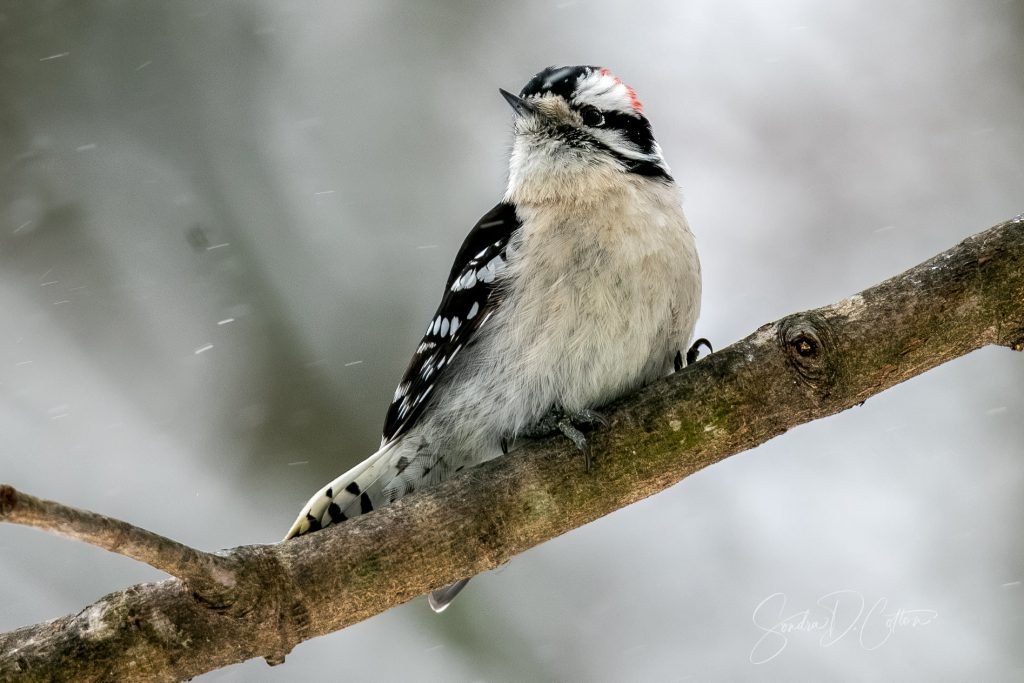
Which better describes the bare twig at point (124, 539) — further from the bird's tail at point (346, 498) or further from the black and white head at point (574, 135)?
the black and white head at point (574, 135)

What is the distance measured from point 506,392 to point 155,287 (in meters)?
3.15

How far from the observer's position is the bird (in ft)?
11.2

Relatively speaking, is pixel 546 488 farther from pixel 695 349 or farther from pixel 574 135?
pixel 574 135

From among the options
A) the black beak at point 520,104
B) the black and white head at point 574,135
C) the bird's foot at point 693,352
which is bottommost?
the bird's foot at point 693,352

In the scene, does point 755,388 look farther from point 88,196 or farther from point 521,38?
point 88,196

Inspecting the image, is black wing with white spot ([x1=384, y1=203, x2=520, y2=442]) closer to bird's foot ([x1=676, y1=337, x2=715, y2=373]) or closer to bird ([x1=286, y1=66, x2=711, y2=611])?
bird ([x1=286, y1=66, x2=711, y2=611])

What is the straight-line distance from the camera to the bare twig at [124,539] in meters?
2.00

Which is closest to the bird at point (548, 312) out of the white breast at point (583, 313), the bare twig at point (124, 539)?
the white breast at point (583, 313)

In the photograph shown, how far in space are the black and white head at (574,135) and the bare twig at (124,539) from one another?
2006 mm

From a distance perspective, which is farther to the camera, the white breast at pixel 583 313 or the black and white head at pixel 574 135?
the black and white head at pixel 574 135

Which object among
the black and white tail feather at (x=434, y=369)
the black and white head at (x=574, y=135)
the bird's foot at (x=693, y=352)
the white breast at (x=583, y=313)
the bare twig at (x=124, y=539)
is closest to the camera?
the bare twig at (x=124, y=539)

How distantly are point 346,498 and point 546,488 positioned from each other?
780 mm

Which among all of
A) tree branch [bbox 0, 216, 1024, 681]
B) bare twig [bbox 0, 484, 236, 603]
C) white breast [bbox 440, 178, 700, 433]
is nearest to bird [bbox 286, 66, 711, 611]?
white breast [bbox 440, 178, 700, 433]

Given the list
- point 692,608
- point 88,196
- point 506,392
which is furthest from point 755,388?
point 88,196
